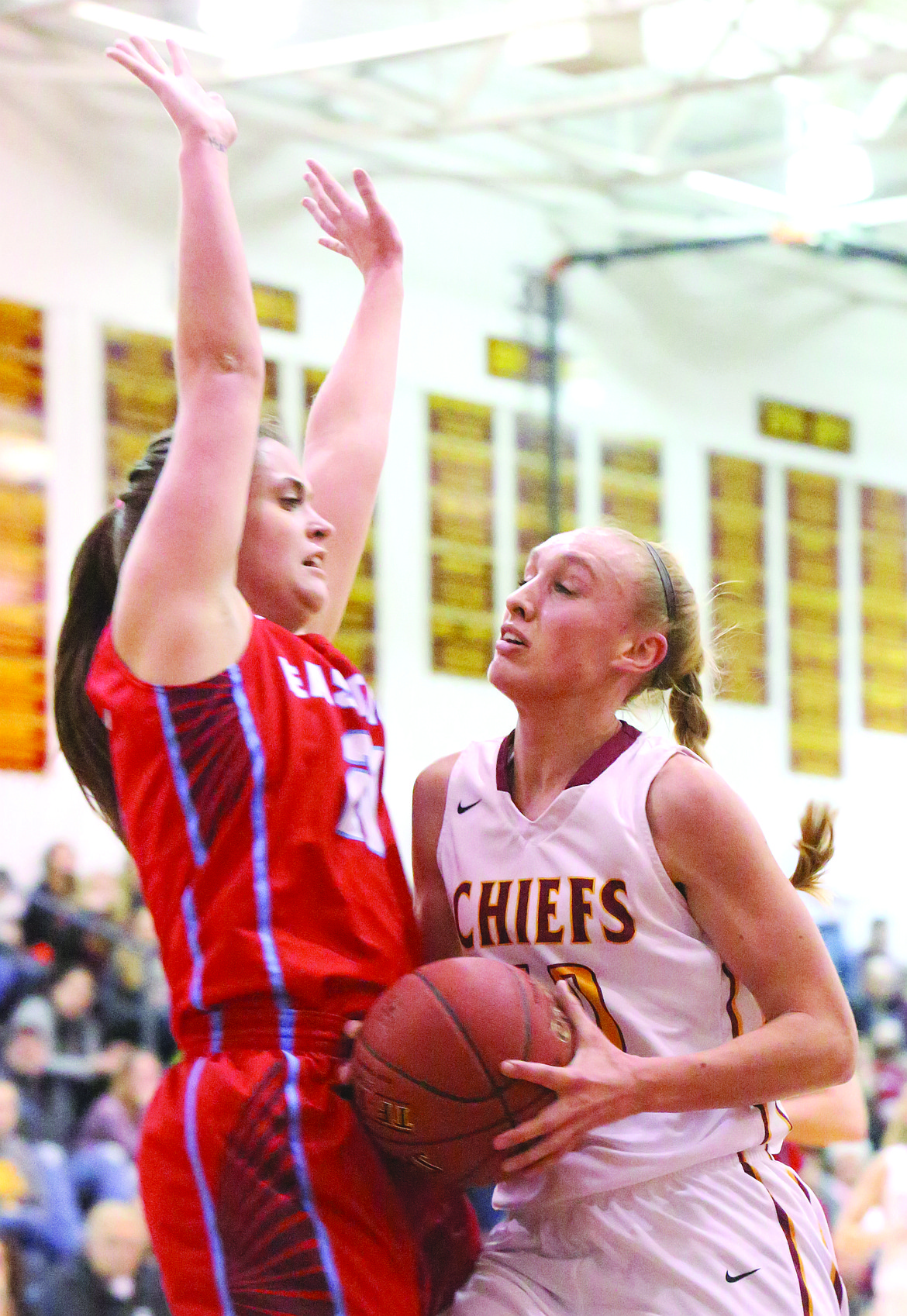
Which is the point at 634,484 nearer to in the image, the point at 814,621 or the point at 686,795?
the point at 814,621

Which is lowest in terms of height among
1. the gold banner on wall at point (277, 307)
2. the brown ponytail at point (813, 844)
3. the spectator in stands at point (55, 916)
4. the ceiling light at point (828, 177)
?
the spectator in stands at point (55, 916)

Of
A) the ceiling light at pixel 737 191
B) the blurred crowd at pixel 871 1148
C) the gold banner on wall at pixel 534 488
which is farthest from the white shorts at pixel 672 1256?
the ceiling light at pixel 737 191

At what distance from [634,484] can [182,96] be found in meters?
10.6

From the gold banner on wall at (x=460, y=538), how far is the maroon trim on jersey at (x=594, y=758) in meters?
8.75

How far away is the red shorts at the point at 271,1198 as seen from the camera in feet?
8.00

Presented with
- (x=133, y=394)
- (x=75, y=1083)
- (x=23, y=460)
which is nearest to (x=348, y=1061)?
(x=75, y=1083)

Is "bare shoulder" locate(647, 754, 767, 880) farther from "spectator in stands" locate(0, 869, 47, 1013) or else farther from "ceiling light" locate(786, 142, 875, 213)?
"ceiling light" locate(786, 142, 875, 213)

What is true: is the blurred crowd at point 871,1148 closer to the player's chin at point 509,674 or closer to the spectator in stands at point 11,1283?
the player's chin at point 509,674

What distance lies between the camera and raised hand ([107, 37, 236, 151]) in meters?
2.66

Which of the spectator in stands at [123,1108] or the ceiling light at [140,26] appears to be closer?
the spectator in stands at [123,1108]

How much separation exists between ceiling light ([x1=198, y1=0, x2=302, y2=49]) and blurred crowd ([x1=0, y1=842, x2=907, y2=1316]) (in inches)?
195

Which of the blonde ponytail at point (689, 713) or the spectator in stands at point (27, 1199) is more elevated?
the blonde ponytail at point (689, 713)

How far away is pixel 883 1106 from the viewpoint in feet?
38.6

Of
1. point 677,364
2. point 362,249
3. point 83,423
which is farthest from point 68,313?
point 362,249
